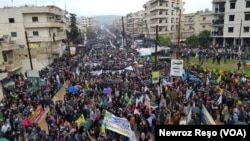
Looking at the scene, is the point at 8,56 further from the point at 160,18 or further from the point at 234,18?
the point at 160,18

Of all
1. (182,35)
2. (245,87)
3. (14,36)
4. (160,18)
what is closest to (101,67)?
(245,87)

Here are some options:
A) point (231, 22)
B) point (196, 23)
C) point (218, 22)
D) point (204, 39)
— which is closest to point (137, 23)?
point (196, 23)

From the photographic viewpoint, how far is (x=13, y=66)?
29094mm

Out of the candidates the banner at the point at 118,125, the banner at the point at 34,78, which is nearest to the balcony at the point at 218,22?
the banner at the point at 34,78

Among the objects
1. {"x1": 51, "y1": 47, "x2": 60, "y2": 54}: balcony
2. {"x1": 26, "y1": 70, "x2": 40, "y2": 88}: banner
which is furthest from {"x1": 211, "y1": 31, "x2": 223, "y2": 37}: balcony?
{"x1": 26, "y1": 70, "x2": 40, "y2": 88}: banner

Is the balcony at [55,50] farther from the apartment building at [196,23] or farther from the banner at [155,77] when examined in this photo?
the apartment building at [196,23]

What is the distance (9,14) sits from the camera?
42.1m

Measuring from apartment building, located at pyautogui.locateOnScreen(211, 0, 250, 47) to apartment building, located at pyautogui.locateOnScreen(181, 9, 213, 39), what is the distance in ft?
53.8

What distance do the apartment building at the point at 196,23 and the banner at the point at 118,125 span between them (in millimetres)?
61880

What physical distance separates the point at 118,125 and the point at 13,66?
2096 centimetres

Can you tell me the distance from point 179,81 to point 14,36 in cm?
3183

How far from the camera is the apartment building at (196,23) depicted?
231 ft

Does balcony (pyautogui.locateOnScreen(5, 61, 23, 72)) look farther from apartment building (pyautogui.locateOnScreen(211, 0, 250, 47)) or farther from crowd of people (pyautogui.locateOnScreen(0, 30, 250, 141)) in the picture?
apartment building (pyautogui.locateOnScreen(211, 0, 250, 47))

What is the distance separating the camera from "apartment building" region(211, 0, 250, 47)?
47750 millimetres
